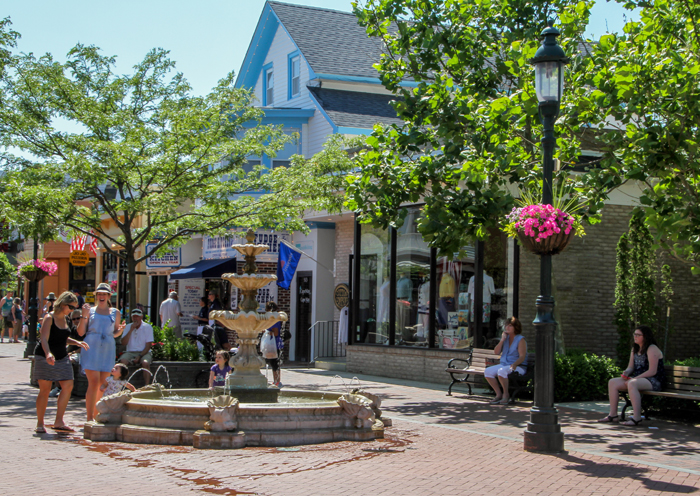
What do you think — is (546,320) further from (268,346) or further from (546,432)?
(268,346)

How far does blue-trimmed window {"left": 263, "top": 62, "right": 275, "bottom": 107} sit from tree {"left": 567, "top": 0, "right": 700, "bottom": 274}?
1839 cm

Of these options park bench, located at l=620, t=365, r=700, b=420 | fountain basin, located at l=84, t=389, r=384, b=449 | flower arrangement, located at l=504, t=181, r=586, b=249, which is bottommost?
fountain basin, located at l=84, t=389, r=384, b=449

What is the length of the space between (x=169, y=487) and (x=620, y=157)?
24.2ft

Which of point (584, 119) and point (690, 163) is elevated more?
point (584, 119)

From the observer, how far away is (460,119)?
12883 millimetres

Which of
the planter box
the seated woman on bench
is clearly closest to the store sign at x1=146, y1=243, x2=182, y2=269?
the planter box

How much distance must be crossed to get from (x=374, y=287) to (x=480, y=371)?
548 cm

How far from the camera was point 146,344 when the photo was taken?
13.7 m

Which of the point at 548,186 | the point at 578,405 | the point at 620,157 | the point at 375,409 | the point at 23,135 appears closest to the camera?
the point at 548,186

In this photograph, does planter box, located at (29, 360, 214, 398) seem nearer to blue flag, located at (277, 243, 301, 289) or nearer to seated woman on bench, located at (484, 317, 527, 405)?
seated woman on bench, located at (484, 317, 527, 405)

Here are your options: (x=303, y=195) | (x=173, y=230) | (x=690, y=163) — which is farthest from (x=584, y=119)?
(x=173, y=230)

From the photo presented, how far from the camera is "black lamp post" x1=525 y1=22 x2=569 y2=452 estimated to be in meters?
8.81

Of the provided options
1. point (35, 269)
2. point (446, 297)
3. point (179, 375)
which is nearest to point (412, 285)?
point (446, 297)

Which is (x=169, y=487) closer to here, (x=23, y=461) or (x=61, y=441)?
(x=23, y=461)
